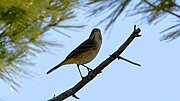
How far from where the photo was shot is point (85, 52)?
5.92ft

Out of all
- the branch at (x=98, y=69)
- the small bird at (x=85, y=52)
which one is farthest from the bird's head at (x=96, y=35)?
the branch at (x=98, y=69)

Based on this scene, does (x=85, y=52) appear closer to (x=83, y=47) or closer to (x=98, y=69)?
(x=83, y=47)

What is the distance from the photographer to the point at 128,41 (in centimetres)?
105

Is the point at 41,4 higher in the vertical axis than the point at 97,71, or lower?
higher

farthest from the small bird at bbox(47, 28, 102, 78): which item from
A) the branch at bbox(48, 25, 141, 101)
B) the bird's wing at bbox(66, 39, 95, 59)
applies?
the branch at bbox(48, 25, 141, 101)

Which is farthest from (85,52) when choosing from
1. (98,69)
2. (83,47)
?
(98,69)

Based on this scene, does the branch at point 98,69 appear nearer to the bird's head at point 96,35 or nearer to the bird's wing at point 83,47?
Result: the bird's wing at point 83,47

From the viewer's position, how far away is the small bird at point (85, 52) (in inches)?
68.8

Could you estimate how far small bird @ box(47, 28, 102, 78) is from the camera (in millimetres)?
1747

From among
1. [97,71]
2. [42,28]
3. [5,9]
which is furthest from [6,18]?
[97,71]

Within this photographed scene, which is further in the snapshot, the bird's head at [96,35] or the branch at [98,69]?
the bird's head at [96,35]

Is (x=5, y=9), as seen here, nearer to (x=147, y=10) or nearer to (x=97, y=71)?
(x=147, y=10)

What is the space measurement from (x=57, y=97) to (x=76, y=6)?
28.4 inches

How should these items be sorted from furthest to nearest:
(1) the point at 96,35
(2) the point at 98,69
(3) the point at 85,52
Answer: (1) the point at 96,35, (3) the point at 85,52, (2) the point at 98,69
